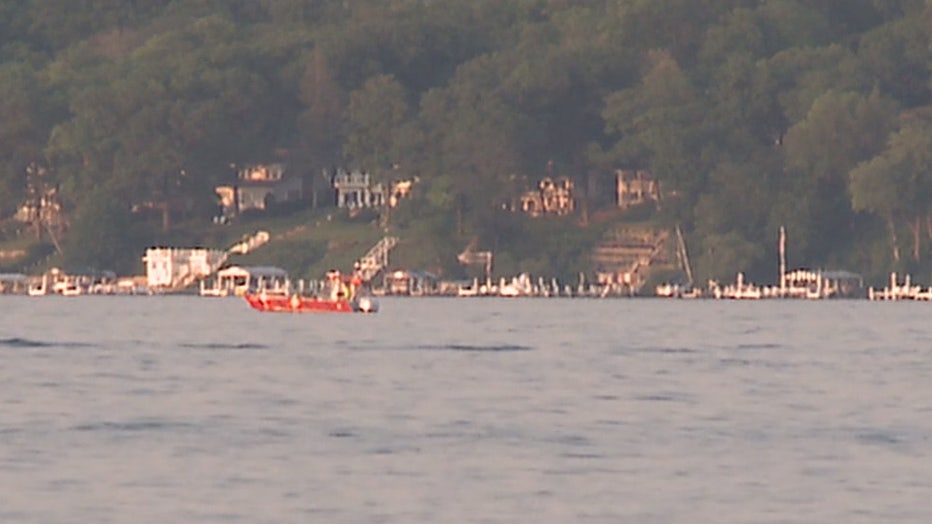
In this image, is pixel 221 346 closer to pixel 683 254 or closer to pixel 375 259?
pixel 683 254

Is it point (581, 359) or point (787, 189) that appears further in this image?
point (787, 189)

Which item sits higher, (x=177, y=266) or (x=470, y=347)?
(x=177, y=266)

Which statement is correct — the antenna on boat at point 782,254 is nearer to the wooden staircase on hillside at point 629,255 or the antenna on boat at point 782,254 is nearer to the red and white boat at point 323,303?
the wooden staircase on hillside at point 629,255

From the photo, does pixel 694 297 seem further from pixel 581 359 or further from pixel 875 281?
pixel 581 359

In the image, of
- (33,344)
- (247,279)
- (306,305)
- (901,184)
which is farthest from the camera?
(247,279)

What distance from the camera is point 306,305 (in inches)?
5600

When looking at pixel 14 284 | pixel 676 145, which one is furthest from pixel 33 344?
pixel 14 284

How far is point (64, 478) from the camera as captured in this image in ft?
169

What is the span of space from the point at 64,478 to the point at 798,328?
69.3 meters

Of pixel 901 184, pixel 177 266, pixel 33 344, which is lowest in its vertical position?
pixel 33 344

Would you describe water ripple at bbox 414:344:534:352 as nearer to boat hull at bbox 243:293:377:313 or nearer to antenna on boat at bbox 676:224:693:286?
boat hull at bbox 243:293:377:313

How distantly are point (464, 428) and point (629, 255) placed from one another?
124510 mm

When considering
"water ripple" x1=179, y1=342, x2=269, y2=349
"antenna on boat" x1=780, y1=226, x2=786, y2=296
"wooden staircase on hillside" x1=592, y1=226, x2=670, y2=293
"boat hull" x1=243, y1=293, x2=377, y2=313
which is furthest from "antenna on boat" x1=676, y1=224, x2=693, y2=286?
"water ripple" x1=179, y1=342, x2=269, y2=349

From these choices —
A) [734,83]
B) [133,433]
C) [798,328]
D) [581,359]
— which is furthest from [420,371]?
[734,83]
